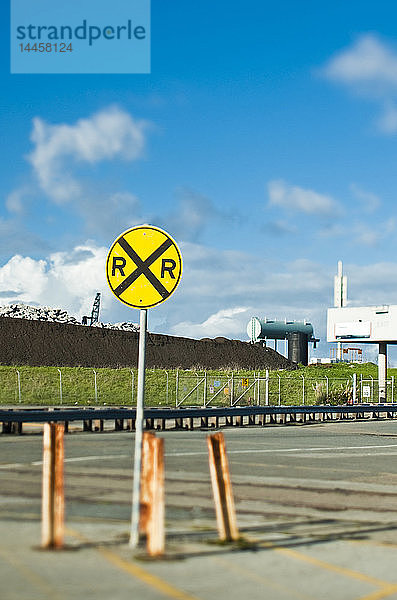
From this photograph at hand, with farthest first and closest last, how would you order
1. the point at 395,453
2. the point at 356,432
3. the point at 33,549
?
the point at 356,432
the point at 395,453
the point at 33,549

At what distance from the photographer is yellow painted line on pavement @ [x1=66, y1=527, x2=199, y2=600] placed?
20.9ft

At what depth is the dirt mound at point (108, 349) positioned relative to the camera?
8231 centimetres

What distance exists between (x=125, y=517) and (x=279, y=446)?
500 inches

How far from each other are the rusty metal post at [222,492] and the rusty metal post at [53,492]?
1404mm

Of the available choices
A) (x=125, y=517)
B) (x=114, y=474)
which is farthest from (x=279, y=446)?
(x=125, y=517)

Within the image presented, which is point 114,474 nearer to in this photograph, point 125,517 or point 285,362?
point 125,517

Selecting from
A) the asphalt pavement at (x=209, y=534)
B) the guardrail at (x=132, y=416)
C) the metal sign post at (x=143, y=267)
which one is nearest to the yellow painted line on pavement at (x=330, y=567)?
the asphalt pavement at (x=209, y=534)

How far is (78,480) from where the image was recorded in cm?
1288

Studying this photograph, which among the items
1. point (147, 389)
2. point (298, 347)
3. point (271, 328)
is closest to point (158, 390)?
point (147, 389)

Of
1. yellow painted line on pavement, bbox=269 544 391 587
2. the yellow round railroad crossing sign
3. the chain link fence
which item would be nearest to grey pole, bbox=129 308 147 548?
the yellow round railroad crossing sign

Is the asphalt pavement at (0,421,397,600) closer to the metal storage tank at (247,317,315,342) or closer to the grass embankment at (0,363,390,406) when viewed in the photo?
the grass embankment at (0,363,390,406)

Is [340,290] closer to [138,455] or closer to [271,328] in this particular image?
[271,328]

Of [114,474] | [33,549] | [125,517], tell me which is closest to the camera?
[33,549]

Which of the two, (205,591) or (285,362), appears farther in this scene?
(285,362)
